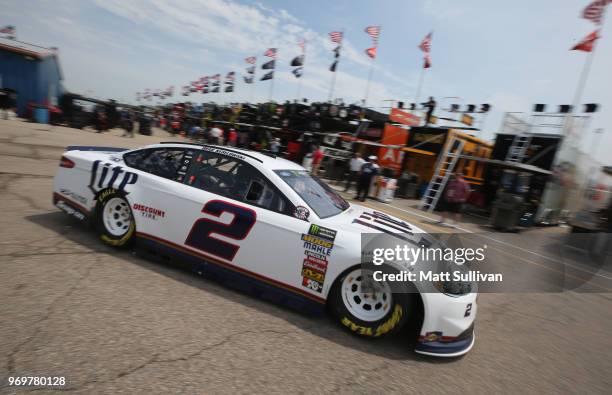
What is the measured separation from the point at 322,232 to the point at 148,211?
2.07 meters

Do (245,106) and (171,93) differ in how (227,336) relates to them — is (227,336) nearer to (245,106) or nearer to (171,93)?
(245,106)

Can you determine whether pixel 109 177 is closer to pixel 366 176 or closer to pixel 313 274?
pixel 313 274

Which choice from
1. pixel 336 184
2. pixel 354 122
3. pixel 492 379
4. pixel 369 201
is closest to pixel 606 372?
pixel 492 379

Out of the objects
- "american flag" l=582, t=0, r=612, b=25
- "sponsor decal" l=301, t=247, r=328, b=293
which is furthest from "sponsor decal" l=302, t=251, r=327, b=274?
"american flag" l=582, t=0, r=612, b=25

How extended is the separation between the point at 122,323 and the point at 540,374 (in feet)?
12.2

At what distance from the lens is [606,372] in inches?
141

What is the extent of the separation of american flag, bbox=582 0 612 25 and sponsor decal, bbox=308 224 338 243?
1627 cm

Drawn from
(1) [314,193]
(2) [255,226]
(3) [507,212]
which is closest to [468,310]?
(1) [314,193]

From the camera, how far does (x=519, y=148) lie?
15523mm

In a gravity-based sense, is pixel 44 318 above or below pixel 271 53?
below

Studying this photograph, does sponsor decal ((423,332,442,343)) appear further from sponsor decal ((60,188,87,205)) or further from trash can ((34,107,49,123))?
trash can ((34,107,49,123))

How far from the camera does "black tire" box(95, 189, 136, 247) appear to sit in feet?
13.8

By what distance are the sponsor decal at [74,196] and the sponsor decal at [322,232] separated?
121 inches

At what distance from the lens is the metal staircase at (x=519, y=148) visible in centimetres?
1517
